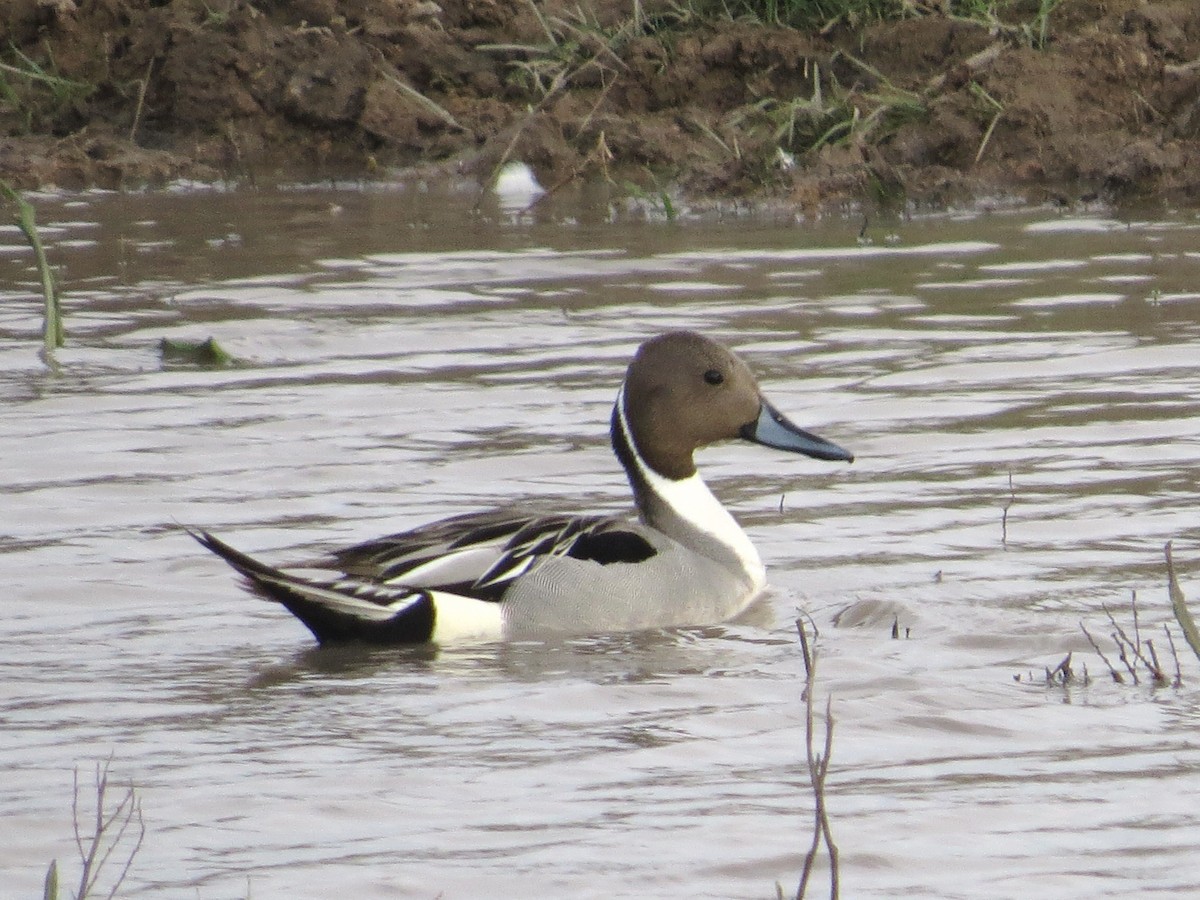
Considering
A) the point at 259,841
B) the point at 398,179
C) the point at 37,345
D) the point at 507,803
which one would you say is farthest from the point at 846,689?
the point at 398,179

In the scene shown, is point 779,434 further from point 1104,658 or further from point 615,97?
point 615,97

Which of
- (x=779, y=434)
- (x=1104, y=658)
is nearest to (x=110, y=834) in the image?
(x=1104, y=658)

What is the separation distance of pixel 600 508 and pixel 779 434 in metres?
0.71

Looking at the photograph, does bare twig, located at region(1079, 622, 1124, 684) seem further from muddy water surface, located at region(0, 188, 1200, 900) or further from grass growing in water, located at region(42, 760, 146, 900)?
grass growing in water, located at region(42, 760, 146, 900)

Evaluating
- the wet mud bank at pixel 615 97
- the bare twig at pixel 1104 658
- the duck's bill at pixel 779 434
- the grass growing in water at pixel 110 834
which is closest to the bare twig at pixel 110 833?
the grass growing in water at pixel 110 834

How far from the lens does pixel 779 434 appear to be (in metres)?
6.56

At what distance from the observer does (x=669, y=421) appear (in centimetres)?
650

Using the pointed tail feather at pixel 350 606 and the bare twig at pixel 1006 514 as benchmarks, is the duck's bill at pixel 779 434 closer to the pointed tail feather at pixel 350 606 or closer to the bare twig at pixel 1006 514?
the bare twig at pixel 1006 514

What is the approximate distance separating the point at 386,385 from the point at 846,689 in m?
3.84

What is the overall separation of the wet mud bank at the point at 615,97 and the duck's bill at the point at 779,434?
6299mm

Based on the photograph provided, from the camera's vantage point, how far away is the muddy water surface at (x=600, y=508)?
397 centimetres

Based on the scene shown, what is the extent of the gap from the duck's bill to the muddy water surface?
0.26 meters

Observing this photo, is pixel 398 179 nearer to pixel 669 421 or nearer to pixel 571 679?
pixel 669 421

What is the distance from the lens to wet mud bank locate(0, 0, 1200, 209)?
42.2ft
